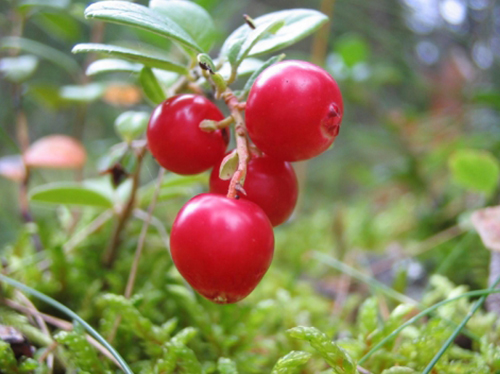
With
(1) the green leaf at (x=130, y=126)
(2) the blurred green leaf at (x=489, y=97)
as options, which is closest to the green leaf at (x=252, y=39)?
(1) the green leaf at (x=130, y=126)

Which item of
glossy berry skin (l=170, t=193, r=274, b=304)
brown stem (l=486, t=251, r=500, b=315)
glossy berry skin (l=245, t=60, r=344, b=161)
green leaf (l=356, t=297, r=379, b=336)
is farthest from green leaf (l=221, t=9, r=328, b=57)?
brown stem (l=486, t=251, r=500, b=315)

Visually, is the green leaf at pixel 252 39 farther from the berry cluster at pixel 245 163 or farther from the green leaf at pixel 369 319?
the green leaf at pixel 369 319

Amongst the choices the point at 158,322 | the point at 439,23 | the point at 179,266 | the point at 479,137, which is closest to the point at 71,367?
the point at 158,322

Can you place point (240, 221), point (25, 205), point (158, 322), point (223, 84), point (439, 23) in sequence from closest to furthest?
point (240, 221), point (223, 84), point (158, 322), point (25, 205), point (439, 23)

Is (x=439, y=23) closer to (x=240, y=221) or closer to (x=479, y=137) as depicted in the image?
(x=479, y=137)

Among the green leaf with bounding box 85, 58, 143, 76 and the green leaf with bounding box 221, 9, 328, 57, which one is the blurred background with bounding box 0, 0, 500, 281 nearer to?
the green leaf with bounding box 85, 58, 143, 76
